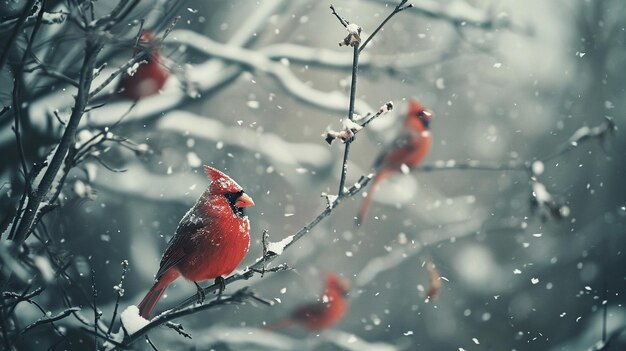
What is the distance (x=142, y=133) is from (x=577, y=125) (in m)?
4.97

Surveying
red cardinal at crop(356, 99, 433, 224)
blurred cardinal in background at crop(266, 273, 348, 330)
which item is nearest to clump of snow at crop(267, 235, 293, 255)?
red cardinal at crop(356, 99, 433, 224)

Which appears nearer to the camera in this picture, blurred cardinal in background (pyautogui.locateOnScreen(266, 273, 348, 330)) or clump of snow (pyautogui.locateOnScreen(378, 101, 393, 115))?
clump of snow (pyautogui.locateOnScreen(378, 101, 393, 115))

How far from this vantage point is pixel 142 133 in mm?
4141

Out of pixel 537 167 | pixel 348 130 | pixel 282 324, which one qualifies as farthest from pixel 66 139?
pixel 282 324

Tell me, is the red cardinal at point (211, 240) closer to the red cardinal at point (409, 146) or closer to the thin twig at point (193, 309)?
the thin twig at point (193, 309)

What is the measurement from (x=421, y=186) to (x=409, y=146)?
10.4 ft

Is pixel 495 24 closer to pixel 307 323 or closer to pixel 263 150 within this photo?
pixel 263 150

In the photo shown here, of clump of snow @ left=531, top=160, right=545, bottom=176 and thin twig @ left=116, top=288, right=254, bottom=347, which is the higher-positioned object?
clump of snow @ left=531, top=160, right=545, bottom=176

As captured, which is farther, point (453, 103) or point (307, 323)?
point (453, 103)

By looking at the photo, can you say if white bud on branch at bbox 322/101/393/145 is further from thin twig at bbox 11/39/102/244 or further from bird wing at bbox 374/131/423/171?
bird wing at bbox 374/131/423/171

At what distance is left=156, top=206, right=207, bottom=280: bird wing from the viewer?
2.05 metres

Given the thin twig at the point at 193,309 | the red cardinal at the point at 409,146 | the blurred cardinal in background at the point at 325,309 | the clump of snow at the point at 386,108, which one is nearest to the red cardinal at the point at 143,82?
the clump of snow at the point at 386,108

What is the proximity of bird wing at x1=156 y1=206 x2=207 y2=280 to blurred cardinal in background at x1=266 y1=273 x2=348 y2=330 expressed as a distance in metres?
2.61

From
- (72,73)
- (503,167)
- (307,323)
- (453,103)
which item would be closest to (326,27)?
(453,103)
